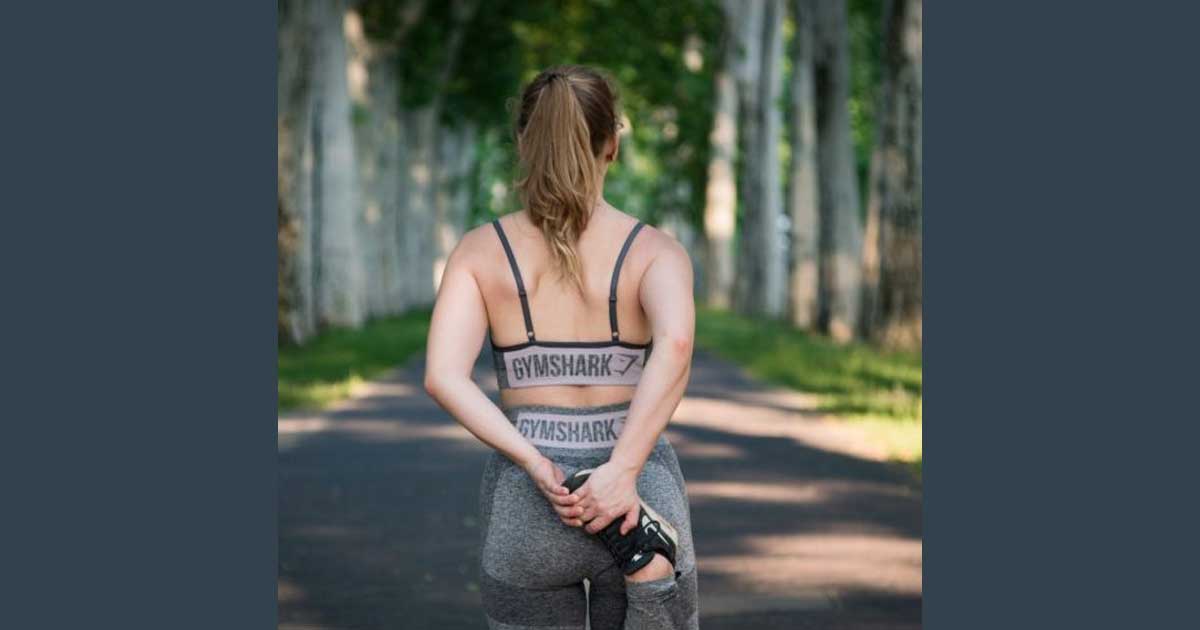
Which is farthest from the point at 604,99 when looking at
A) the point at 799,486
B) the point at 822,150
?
the point at 822,150

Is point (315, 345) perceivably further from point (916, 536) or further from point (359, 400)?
point (916, 536)

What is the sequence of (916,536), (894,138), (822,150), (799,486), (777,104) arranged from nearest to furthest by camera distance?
(916,536) < (799,486) < (894,138) < (822,150) < (777,104)

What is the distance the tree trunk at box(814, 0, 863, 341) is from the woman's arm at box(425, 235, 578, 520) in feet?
68.6

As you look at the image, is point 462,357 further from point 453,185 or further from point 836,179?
point 453,185

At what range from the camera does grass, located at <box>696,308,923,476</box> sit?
13446 millimetres

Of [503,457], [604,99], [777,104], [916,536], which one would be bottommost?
[916,536]

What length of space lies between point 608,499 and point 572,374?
296 mm

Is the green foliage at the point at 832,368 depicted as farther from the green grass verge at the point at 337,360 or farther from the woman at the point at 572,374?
the woman at the point at 572,374

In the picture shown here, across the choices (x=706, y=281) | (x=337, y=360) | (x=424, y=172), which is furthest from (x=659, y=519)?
(x=706, y=281)

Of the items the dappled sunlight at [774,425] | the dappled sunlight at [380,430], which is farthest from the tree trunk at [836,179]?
the dappled sunlight at [380,430]

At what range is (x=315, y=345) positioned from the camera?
23516mm

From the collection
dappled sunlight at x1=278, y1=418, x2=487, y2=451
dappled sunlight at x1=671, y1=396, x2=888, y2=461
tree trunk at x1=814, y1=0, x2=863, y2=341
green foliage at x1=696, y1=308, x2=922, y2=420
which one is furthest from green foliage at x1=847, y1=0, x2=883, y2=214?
dappled sunlight at x1=278, y1=418, x2=487, y2=451

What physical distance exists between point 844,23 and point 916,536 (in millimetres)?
16277

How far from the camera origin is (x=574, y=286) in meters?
4.22
